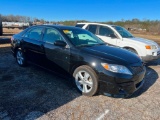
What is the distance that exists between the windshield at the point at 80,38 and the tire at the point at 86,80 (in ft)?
2.37

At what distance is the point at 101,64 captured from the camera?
3859 millimetres

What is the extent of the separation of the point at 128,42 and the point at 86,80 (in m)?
3.88

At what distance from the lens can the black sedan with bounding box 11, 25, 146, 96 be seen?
3.80 metres

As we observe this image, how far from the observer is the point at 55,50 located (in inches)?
186

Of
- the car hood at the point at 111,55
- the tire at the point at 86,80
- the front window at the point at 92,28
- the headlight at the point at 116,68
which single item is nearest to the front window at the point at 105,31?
the front window at the point at 92,28

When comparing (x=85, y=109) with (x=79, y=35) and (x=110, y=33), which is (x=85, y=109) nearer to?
(x=79, y=35)

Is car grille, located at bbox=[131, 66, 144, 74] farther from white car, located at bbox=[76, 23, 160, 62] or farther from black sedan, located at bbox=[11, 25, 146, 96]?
white car, located at bbox=[76, 23, 160, 62]

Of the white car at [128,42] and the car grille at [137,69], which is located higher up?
the white car at [128,42]

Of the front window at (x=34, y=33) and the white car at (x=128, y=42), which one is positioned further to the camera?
the white car at (x=128, y=42)

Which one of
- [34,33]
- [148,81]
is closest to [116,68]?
[148,81]

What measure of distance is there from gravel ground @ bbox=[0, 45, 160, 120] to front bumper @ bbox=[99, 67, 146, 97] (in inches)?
9.3

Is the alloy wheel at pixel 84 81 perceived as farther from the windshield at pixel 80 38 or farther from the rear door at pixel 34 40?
the rear door at pixel 34 40

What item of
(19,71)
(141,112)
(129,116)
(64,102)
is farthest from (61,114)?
(19,71)

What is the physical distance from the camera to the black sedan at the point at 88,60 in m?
3.80
